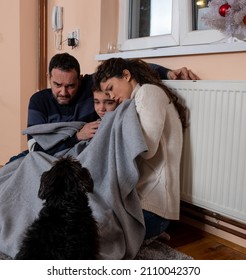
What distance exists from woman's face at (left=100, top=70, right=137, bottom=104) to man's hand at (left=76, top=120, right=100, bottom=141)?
20 centimetres

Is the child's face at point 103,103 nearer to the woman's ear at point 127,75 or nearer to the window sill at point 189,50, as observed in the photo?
the woman's ear at point 127,75

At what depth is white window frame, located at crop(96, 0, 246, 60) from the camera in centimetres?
192

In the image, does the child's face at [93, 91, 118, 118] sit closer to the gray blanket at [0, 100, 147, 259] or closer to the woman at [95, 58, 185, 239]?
the woman at [95, 58, 185, 239]

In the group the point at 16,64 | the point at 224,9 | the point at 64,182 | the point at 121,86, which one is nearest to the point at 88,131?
the point at 121,86

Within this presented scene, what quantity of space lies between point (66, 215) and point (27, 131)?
100 cm

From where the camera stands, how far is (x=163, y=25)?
2.49 m

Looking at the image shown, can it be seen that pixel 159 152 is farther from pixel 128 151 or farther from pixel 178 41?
pixel 178 41

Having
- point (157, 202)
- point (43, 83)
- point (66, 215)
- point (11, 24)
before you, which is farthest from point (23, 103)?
point (66, 215)

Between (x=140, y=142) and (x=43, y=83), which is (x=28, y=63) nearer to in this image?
(x=43, y=83)

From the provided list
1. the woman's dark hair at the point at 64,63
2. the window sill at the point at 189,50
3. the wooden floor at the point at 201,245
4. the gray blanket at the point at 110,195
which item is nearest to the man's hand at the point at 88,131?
the gray blanket at the point at 110,195

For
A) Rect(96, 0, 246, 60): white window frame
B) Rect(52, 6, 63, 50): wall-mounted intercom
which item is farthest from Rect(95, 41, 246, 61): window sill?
Rect(52, 6, 63, 50): wall-mounted intercom

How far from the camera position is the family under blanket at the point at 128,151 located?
164cm

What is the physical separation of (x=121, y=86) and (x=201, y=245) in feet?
3.09

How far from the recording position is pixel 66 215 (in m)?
1.23
